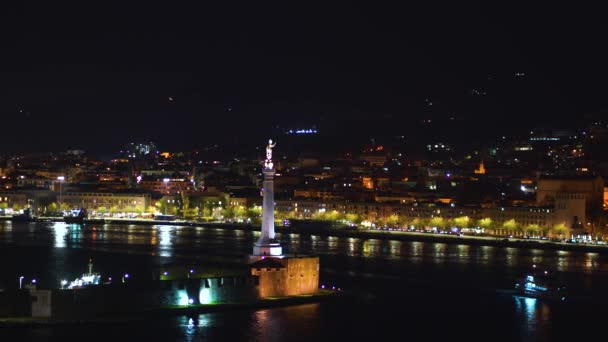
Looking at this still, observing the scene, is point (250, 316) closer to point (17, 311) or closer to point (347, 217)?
point (17, 311)

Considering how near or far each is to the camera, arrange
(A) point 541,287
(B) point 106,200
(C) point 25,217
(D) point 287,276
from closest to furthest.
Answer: (D) point 287,276 < (A) point 541,287 < (C) point 25,217 < (B) point 106,200

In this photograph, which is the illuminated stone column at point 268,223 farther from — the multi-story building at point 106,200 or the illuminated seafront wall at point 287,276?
the multi-story building at point 106,200

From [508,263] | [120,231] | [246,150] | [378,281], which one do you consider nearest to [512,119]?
[246,150]

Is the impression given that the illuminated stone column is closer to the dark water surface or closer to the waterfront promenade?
the dark water surface

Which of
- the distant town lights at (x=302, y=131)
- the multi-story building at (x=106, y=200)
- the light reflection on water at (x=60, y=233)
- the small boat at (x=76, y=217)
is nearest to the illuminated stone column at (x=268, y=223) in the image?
the light reflection on water at (x=60, y=233)

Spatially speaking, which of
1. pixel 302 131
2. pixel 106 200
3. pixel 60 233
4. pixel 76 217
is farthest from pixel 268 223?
pixel 302 131

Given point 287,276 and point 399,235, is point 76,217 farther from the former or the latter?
point 287,276

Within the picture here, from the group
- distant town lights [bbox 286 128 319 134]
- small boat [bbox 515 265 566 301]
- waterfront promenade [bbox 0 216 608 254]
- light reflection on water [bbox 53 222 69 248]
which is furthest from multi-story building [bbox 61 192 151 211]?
distant town lights [bbox 286 128 319 134]
